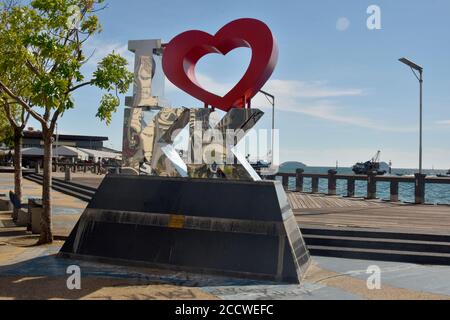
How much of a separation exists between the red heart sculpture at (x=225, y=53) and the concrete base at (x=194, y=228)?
2043mm

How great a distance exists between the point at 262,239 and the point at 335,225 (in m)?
4.28

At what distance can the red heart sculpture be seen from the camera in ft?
32.8

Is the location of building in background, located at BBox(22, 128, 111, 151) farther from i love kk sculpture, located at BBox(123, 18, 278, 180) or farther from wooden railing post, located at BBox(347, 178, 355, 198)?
i love kk sculpture, located at BBox(123, 18, 278, 180)

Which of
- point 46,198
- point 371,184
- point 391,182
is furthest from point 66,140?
point 46,198

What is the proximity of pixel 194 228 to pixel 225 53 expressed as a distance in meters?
4.26

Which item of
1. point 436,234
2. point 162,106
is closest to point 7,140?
point 162,106

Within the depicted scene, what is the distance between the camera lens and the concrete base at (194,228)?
361 inches

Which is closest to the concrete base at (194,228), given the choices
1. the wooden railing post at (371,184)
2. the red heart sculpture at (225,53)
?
the red heart sculpture at (225,53)

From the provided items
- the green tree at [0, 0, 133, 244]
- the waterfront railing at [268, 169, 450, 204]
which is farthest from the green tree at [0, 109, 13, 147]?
the waterfront railing at [268, 169, 450, 204]

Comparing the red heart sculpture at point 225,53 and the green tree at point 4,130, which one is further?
the green tree at point 4,130

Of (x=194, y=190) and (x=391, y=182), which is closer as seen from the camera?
(x=194, y=190)

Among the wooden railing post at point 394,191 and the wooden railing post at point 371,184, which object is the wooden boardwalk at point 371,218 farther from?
the wooden railing post at point 371,184

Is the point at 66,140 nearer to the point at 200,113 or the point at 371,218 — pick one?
the point at 371,218

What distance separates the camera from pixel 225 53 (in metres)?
11.0
